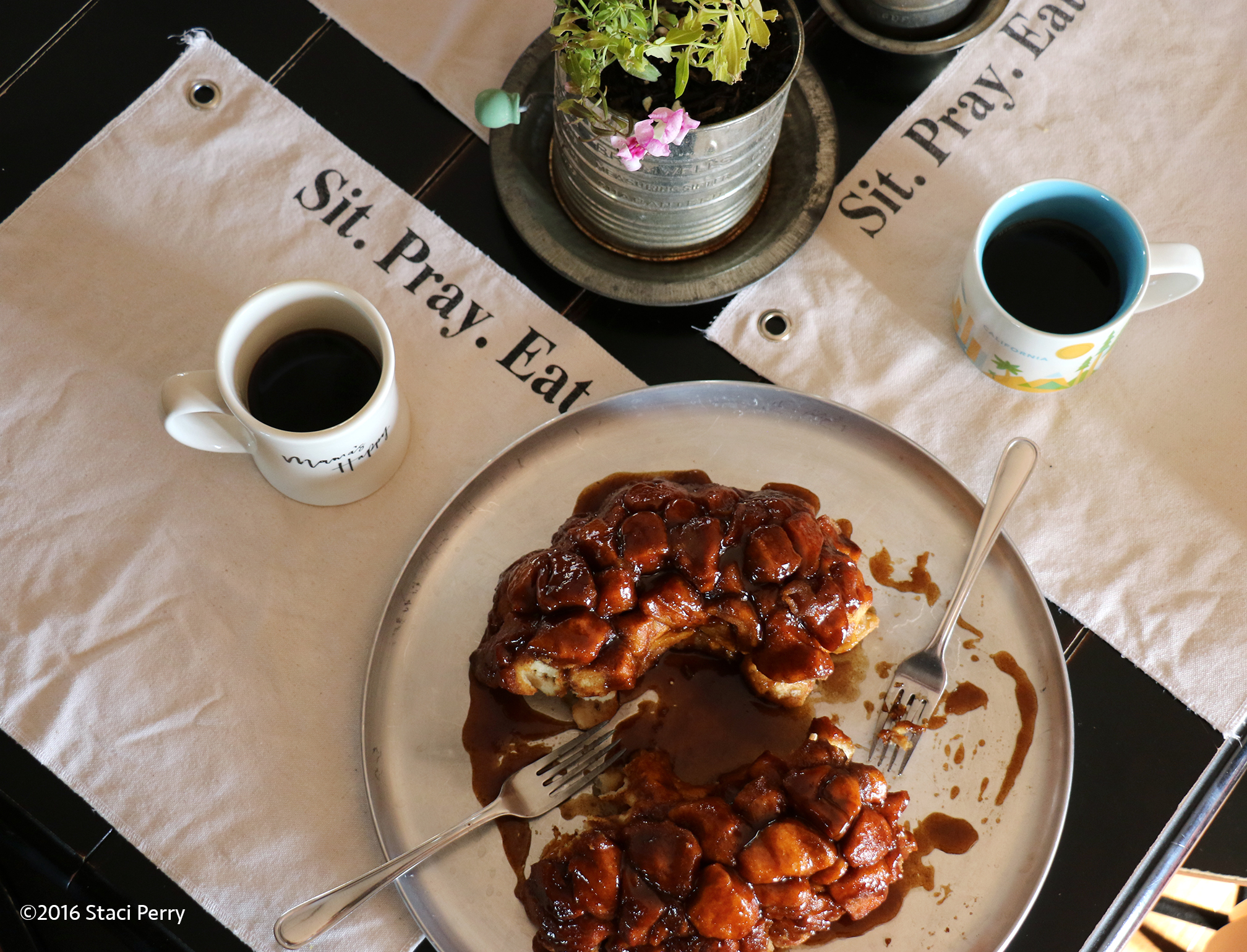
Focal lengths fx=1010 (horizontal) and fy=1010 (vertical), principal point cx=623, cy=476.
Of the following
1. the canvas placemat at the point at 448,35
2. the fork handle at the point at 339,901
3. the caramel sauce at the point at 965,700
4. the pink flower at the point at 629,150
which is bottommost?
the fork handle at the point at 339,901

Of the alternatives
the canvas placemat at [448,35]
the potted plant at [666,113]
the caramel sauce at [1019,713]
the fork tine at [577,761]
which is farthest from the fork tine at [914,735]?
the canvas placemat at [448,35]

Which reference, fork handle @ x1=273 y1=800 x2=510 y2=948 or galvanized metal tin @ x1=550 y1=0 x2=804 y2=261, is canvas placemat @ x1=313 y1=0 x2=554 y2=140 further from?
fork handle @ x1=273 y1=800 x2=510 y2=948

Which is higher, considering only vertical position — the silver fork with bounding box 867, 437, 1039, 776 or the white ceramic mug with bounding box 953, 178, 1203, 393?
the white ceramic mug with bounding box 953, 178, 1203, 393

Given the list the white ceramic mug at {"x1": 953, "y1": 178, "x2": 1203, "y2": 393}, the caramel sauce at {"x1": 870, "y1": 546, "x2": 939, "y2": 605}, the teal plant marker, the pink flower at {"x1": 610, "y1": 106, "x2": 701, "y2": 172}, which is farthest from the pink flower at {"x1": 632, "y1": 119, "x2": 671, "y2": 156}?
the caramel sauce at {"x1": 870, "y1": 546, "x2": 939, "y2": 605}

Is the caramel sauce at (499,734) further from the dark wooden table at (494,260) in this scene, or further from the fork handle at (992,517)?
the fork handle at (992,517)

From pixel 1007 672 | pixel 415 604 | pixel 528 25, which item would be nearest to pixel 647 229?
pixel 528 25

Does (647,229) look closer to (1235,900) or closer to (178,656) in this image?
(178,656)

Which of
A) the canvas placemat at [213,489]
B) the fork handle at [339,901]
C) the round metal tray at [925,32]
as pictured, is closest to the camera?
the fork handle at [339,901]
